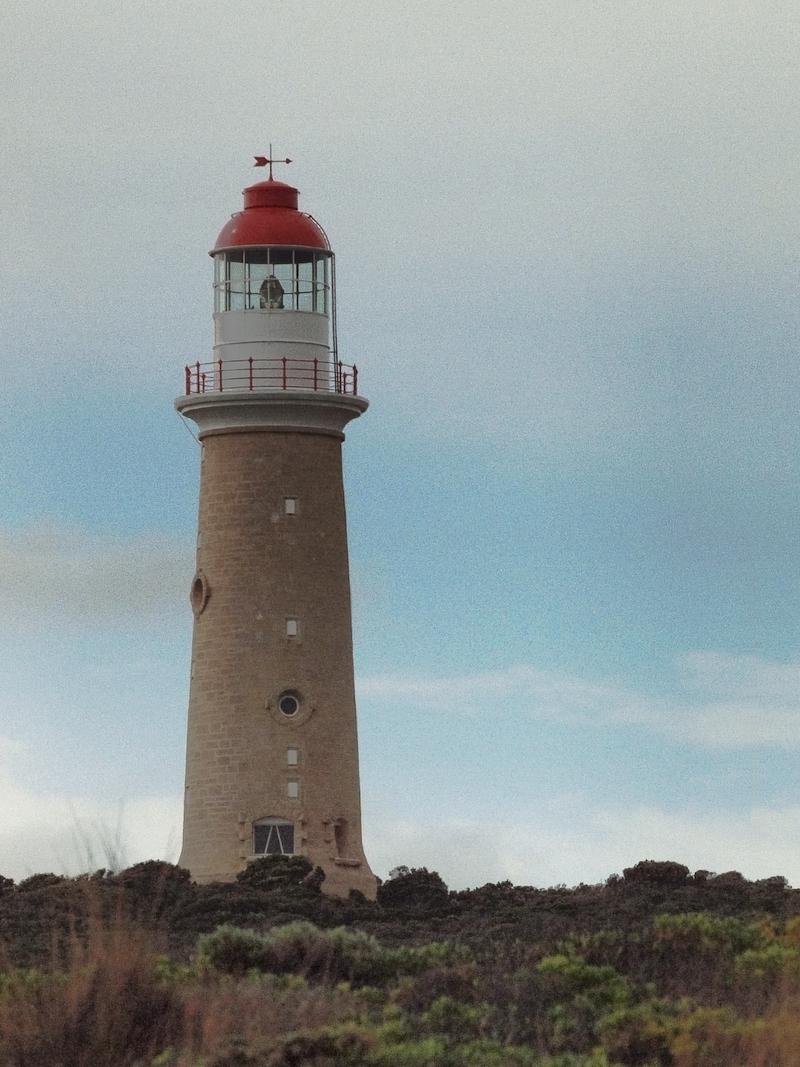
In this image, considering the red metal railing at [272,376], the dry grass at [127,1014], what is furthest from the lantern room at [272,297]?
the dry grass at [127,1014]

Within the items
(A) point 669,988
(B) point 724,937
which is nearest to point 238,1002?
(A) point 669,988

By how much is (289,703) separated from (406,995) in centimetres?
1687

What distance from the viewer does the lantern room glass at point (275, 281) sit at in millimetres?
39906

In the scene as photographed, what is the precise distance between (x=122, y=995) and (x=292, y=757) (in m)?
19.0

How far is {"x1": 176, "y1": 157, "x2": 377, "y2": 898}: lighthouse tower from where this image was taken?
38219mm

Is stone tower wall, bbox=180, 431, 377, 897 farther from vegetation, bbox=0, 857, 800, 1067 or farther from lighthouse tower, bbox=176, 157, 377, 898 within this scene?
vegetation, bbox=0, 857, 800, 1067

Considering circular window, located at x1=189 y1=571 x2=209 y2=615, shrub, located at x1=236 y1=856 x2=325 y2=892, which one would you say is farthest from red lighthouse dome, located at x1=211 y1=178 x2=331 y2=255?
shrub, located at x1=236 y1=856 x2=325 y2=892

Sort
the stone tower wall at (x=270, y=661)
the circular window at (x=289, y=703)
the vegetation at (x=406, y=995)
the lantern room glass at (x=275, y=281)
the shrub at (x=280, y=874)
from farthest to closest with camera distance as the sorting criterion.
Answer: the lantern room glass at (x=275, y=281)
the circular window at (x=289, y=703)
the stone tower wall at (x=270, y=661)
the shrub at (x=280, y=874)
the vegetation at (x=406, y=995)

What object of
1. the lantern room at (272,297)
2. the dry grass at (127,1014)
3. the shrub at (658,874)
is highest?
the lantern room at (272,297)

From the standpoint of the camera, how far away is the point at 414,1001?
70.7 feet

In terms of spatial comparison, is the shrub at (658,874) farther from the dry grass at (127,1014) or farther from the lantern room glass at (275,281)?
the dry grass at (127,1014)

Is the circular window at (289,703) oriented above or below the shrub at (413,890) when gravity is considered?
above

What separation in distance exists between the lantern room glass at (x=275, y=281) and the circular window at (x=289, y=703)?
5.67 m

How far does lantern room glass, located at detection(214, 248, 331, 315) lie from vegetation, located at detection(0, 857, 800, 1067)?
39.8ft
